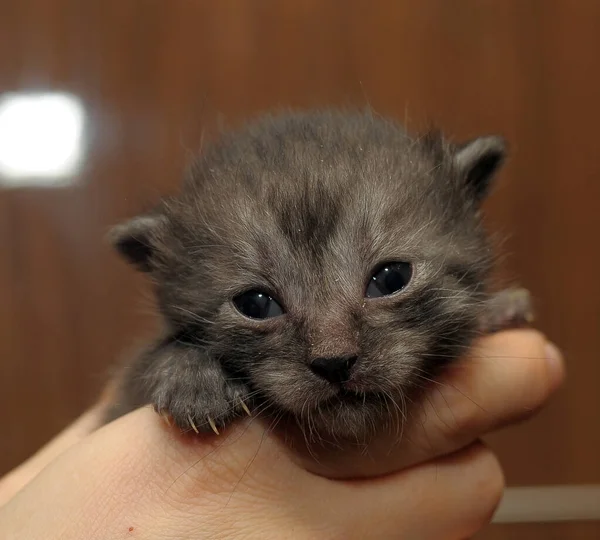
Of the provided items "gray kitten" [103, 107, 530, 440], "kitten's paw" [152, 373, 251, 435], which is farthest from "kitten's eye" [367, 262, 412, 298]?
"kitten's paw" [152, 373, 251, 435]

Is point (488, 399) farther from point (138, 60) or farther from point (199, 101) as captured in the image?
point (138, 60)

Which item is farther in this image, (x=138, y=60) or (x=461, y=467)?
(x=138, y=60)

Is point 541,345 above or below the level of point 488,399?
above

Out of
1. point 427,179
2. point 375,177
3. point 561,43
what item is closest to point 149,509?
point 375,177

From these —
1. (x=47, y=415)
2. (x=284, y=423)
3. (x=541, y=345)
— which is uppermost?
(x=541, y=345)

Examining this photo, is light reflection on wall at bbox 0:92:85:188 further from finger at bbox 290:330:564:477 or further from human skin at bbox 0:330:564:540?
finger at bbox 290:330:564:477

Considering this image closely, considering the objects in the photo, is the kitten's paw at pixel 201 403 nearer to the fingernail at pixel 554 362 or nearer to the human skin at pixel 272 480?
the human skin at pixel 272 480
